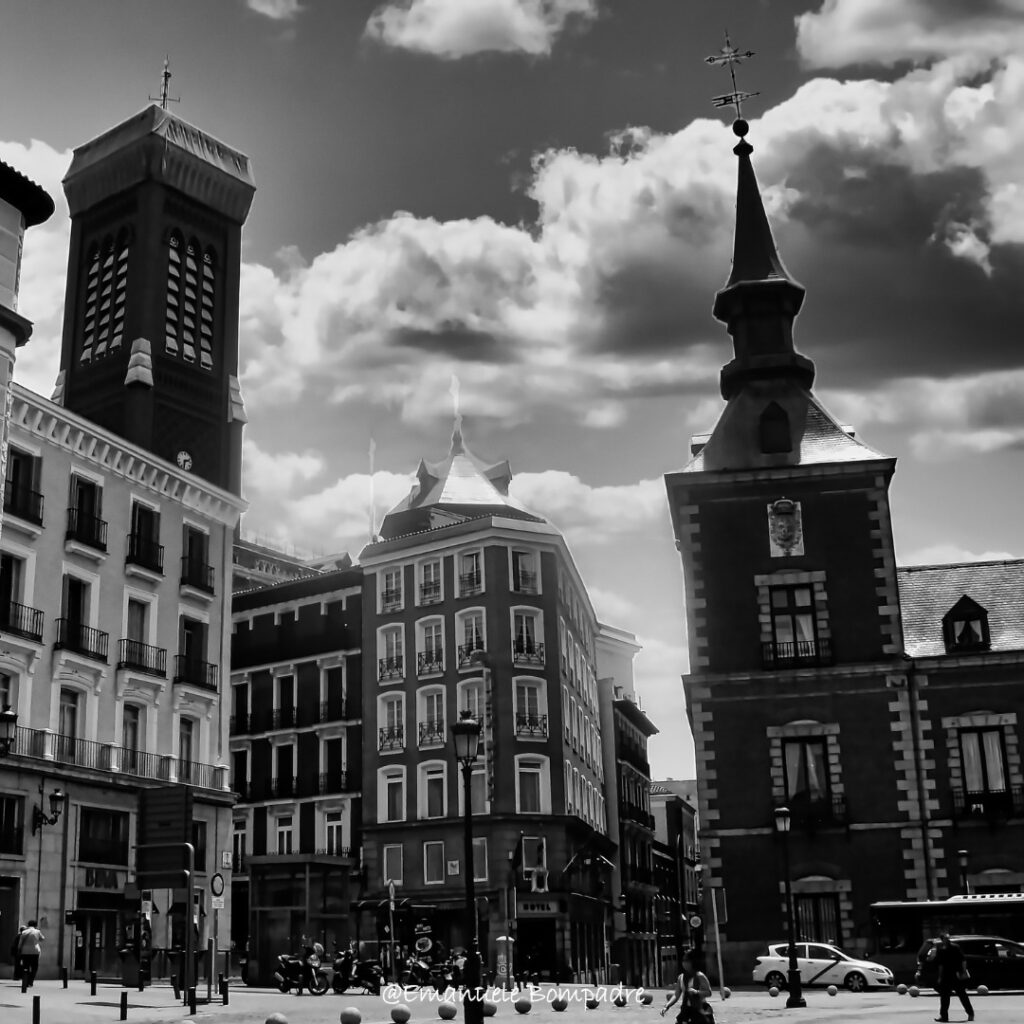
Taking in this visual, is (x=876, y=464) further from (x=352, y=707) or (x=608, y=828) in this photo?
(x=608, y=828)

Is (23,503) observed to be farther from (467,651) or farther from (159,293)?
(467,651)

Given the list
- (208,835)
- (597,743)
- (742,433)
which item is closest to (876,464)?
(742,433)

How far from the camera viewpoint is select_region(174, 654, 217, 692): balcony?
1858 inches

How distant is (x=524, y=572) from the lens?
204 ft

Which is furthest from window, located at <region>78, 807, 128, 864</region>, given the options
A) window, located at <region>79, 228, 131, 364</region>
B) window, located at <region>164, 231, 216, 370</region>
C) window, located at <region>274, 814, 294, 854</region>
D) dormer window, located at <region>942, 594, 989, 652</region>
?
dormer window, located at <region>942, 594, 989, 652</region>

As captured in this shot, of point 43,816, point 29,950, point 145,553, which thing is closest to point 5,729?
point 29,950

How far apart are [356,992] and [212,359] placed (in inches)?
1199

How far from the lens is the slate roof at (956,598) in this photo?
43188 mm

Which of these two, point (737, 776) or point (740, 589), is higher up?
point (740, 589)

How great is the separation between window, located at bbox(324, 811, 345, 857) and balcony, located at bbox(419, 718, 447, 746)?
6.66 m

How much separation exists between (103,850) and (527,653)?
23.9 m

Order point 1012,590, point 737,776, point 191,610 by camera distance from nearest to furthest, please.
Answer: point 737,776
point 1012,590
point 191,610

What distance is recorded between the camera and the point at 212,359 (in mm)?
59094

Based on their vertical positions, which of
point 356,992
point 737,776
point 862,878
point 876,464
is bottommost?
point 356,992
